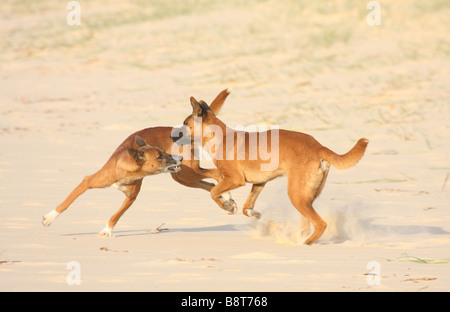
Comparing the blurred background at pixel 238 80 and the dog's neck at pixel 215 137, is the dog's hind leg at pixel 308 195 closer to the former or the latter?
the dog's neck at pixel 215 137

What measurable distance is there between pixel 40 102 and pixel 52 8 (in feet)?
49.9

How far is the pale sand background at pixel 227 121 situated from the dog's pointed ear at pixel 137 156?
2.33 feet

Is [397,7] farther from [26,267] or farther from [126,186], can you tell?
[26,267]

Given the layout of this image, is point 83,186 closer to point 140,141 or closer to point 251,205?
point 140,141

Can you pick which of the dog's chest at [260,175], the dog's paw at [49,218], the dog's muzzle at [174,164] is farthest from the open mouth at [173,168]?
the dog's paw at [49,218]

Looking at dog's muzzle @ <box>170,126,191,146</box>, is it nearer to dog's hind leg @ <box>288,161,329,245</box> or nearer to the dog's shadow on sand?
the dog's shadow on sand

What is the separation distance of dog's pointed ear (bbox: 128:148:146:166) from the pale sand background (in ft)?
2.33

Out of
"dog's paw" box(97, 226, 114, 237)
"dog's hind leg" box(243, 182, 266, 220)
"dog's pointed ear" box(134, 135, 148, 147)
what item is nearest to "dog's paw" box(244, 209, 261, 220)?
"dog's hind leg" box(243, 182, 266, 220)

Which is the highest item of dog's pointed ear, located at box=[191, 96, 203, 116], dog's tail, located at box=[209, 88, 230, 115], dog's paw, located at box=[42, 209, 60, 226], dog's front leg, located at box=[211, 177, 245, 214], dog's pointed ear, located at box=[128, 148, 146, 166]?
dog's tail, located at box=[209, 88, 230, 115]

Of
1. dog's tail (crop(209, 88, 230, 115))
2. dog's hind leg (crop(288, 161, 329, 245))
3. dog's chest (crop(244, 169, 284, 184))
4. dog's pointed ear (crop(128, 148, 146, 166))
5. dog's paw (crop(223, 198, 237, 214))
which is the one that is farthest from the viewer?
dog's tail (crop(209, 88, 230, 115))

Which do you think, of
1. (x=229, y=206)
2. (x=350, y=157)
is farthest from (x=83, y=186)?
(x=350, y=157)

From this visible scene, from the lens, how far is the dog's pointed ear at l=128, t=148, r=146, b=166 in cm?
853

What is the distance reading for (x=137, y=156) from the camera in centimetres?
859

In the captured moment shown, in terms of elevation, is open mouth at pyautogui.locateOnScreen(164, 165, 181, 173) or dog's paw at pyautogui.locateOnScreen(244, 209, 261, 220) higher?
open mouth at pyautogui.locateOnScreen(164, 165, 181, 173)
